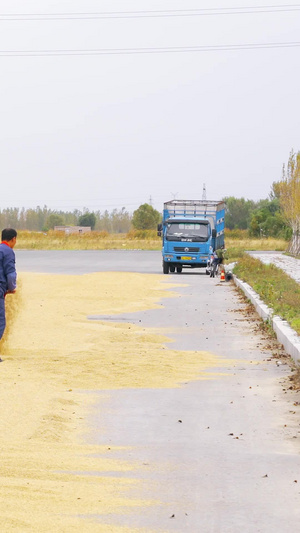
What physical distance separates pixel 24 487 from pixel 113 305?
664 inches

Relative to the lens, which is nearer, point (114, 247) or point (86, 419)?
point (86, 419)

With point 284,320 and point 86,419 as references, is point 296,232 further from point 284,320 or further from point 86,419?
point 86,419

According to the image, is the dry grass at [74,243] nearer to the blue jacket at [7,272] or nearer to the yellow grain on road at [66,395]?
the yellow grain on road at [66,395]

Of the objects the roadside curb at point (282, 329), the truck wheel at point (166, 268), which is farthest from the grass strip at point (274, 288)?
the truck wheel at point (166, 268)

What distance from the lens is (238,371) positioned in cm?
1256

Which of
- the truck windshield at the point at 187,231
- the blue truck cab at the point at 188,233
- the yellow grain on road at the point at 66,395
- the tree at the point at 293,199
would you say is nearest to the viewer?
the yellow grain on road at the point at 66,395

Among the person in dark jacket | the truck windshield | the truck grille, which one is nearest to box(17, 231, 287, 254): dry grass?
the truck windshield

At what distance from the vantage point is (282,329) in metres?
15.3

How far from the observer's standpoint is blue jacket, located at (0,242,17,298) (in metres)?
12.8

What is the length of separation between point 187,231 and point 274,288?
18.5 metres

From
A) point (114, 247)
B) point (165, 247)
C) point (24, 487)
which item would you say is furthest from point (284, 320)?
point (114, 247)

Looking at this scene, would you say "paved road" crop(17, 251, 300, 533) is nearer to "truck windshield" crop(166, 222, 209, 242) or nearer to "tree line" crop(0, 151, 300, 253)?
"truck windshield" crop(166, 222, 209, 242)

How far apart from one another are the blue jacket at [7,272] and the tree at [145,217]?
412ft

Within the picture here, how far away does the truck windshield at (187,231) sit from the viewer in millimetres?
42344
